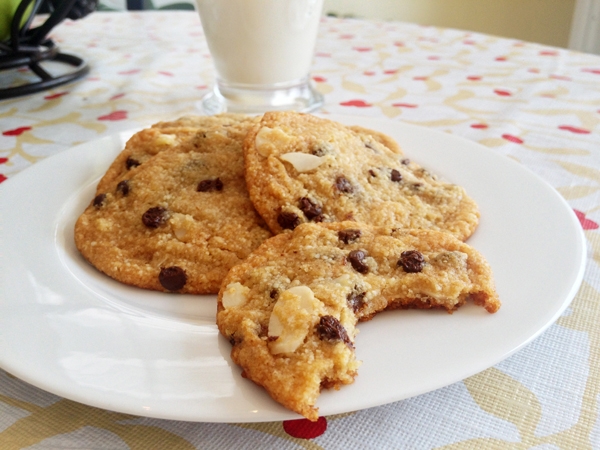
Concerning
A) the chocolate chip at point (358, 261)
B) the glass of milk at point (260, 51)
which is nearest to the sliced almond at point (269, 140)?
the chocolate chip at point (358, 261)

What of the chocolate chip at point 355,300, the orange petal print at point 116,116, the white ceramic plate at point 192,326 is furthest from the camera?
the orange petal print at point 116,116

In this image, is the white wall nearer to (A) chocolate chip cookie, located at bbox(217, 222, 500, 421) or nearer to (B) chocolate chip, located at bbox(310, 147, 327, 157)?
(B) chocolate chip, located at bbox(310, 147, 327, 157)

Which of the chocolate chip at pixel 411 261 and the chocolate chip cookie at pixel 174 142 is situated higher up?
the chocolate chip cookie at pixel 174 142

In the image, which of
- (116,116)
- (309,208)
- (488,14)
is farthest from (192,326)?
(488,14)

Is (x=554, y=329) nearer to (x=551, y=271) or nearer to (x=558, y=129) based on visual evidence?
(x=551, y=271)

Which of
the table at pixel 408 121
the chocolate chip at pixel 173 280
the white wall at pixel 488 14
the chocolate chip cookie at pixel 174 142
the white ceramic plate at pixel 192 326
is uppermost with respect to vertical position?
the chocolate chip cookie at pixel 174 142

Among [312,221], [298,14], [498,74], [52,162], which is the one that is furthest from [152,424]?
[498,74]

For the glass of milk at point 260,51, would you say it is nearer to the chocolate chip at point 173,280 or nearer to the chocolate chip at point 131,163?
the chocolate chip at point 131,163
